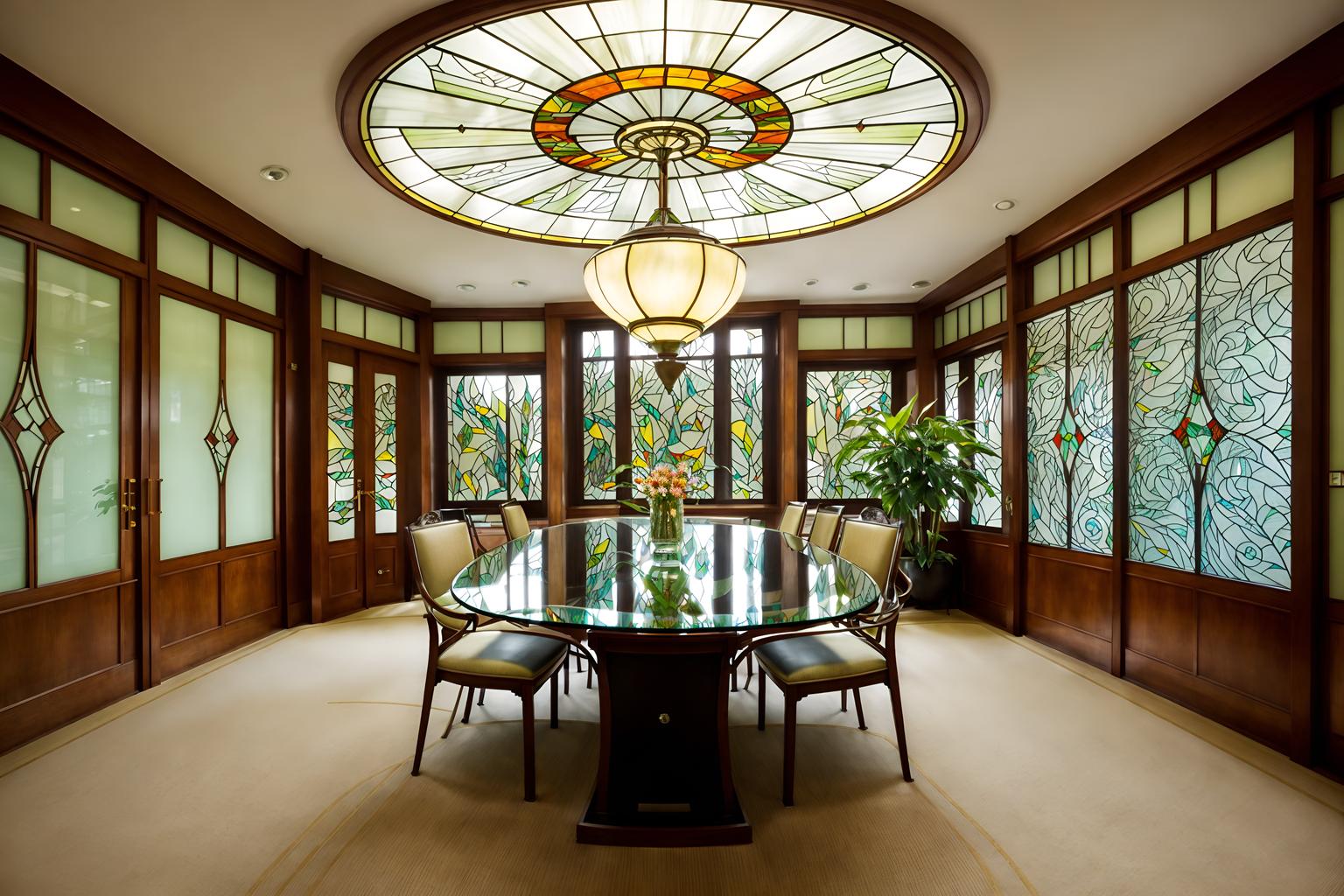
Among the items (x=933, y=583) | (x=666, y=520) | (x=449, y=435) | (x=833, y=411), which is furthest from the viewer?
(x=449, y=435)

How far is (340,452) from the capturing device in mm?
4859

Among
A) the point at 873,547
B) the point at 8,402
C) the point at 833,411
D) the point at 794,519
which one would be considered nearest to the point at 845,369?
the point at 833,411

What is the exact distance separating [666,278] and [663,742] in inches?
71.2

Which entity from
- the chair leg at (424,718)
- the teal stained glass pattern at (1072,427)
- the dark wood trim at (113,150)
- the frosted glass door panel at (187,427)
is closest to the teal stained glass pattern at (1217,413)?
the teal stained glass pattern at (1072,427)

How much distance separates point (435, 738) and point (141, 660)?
1882 mm

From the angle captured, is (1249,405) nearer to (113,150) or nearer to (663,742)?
(663,742)

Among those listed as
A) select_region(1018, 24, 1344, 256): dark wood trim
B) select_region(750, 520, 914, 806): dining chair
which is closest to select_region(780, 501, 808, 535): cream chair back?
select_region(750, 520, 914, 806): dining chair

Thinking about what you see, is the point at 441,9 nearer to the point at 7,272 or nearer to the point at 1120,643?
the point at 7,272

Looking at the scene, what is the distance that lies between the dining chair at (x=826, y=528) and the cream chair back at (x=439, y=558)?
1.92 metres

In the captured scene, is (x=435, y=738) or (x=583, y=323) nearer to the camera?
(x=435, y=738)

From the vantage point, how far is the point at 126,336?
3100 mm

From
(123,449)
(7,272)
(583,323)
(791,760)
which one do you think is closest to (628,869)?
(791,760)

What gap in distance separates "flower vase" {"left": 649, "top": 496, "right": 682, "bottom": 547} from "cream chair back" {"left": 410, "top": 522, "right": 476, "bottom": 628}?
97 cm

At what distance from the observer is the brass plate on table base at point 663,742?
1899 mm
